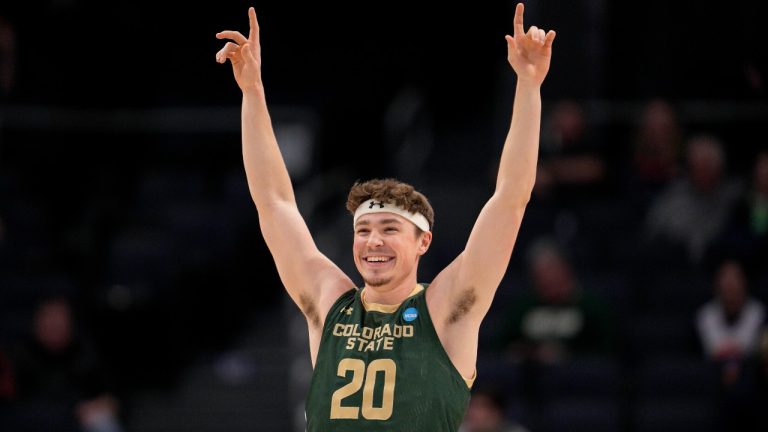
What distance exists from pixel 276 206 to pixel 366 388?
1.23 m

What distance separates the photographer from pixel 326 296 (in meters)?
7.37

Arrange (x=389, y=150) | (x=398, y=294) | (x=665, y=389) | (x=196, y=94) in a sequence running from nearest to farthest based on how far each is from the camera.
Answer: (x=398, y=294) < (x=665, y=389) < (x=389, y=150) < (x=196, y=94)

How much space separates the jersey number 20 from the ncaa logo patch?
0.89 feet

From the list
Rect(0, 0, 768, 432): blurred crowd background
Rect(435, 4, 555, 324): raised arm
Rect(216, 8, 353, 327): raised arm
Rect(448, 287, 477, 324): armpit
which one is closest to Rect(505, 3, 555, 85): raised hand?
Rect(435, 4, 555, 324): raised arm

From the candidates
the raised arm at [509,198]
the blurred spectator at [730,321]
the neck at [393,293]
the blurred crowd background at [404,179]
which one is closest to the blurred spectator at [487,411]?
the blurred crowd background at [404,179]

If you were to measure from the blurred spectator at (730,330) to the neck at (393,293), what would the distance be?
5.51 meters

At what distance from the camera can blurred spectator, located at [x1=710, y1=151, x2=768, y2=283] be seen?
13836mm

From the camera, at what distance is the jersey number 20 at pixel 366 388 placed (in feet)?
22.4

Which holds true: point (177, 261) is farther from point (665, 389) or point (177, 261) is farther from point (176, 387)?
point (665, 389)

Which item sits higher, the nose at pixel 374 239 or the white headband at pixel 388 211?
the white headband at pixel 388 211

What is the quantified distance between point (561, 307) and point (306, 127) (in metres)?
6.92

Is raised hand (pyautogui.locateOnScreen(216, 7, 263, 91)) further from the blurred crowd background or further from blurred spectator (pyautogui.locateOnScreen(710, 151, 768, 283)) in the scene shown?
blurred spectator (pyautogui.locateOnScreen(710, 151, 768, 283))

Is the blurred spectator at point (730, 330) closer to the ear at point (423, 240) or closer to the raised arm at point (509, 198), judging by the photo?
the ear at point (423, 240)

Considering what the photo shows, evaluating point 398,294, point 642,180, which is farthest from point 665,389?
point 398,294
